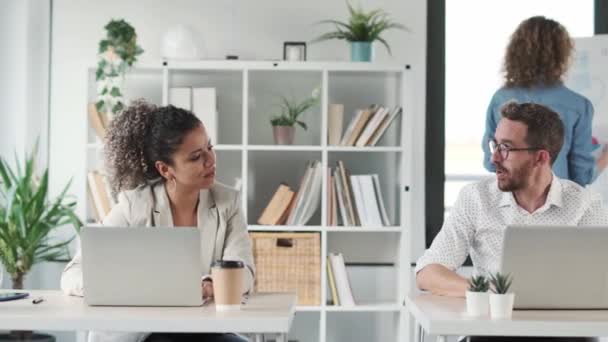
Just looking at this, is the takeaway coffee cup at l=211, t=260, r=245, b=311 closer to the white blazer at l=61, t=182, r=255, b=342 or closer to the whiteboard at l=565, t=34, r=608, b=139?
the white blazer at l=61, t=182, r=255, b=342

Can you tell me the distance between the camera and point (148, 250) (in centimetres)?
242

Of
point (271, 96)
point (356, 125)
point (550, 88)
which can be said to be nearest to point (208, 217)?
point (550, 88)

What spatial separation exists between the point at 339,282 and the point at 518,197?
181 centimetres

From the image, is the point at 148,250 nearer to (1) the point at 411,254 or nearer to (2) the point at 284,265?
(2) the point at 284,265

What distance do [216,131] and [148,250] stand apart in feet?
7.73

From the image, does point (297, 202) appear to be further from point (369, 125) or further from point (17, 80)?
point (17, 80)

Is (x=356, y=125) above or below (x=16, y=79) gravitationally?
below

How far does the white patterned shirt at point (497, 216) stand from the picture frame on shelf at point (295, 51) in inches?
74.8

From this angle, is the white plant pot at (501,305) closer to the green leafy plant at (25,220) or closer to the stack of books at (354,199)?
the stack of books at (354,199)

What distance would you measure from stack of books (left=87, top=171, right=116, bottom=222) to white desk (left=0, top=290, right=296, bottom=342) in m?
2.30

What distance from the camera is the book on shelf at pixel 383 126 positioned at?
473cm

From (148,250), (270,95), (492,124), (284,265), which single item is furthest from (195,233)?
(270,95)

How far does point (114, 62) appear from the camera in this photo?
4.58 meters

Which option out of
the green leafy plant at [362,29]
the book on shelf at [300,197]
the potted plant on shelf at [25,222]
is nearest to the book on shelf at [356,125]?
the book on shelf at [300,197]
